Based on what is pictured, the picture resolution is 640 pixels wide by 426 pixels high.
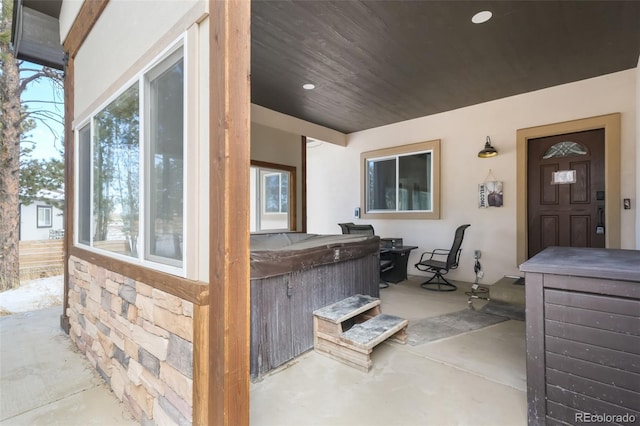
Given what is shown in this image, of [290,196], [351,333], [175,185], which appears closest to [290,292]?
[351,333]

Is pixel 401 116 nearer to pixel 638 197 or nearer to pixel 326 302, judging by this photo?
pixel 638 197

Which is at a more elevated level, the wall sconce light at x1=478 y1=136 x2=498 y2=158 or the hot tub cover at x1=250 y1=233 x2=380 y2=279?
the wall sconce light at x1=478 y1=136 x2=498 y2=158

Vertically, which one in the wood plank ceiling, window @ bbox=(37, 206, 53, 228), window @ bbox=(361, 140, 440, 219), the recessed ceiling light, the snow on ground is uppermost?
the wood plank ceiling

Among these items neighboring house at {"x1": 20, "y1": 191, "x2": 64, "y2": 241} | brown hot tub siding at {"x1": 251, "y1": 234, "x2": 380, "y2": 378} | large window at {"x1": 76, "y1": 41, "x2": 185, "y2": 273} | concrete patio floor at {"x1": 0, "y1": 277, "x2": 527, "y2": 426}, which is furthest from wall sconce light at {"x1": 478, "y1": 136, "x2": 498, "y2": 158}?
neighboring house at {"x1": 20, "y1": 191, "x2": 64, "y2": 241}

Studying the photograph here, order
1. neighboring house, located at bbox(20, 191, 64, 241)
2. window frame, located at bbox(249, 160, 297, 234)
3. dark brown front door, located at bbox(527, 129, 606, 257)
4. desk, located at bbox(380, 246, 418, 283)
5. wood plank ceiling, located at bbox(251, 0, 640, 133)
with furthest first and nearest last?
neighboring house, located at bbox(20, 191, 64, 241) < window frame, located at bbox(249, 160, 297, 234) < desk, located at bbox(380, 246, 418, 283) < dark brown front door, located at bbox(527, 129, 606, 257) < wood plank ceiling, located at bbox(251, 0, 640, 133)

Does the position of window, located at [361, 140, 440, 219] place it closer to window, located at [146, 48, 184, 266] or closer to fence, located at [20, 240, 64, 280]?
window, located at [146, 48, 184, 266]

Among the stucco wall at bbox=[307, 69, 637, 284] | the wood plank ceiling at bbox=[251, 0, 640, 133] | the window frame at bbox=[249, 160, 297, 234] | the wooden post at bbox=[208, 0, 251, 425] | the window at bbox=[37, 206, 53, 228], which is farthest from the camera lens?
the window at bbox=[37, 206, 53, 228]

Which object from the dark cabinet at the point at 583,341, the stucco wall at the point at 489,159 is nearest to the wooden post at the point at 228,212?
the dark cabinet at the point at 583,341

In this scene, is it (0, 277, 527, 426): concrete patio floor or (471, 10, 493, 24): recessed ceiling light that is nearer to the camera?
(0, 277, 527, 426): concrete patio floor

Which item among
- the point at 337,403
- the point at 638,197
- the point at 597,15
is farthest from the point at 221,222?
the point at 638,197

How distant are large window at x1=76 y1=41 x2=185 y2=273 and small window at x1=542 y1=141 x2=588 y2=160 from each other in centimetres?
512

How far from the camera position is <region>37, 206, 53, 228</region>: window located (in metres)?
8.48

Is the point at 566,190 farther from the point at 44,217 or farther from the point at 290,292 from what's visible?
the point at 44,217

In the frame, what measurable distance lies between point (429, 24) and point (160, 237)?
3.02 m
